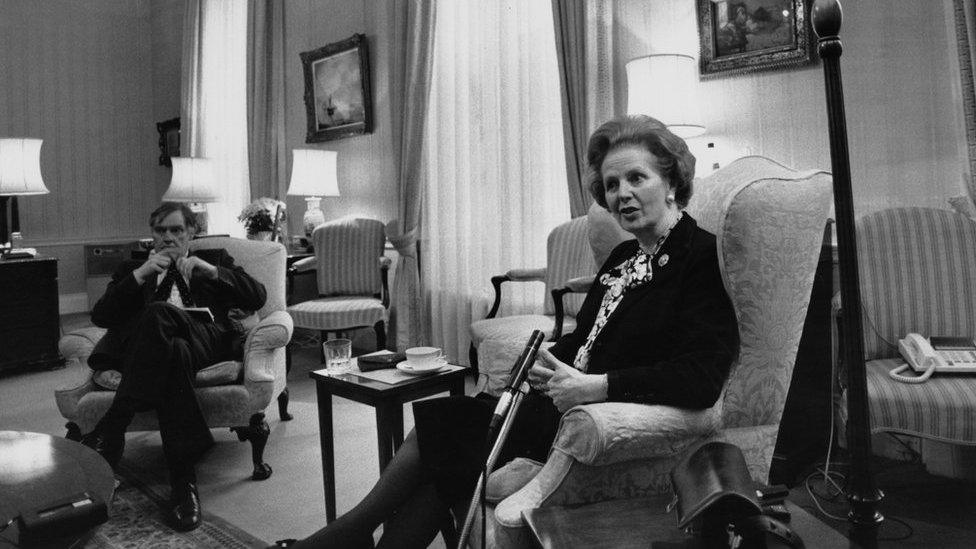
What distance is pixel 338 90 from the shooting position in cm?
576

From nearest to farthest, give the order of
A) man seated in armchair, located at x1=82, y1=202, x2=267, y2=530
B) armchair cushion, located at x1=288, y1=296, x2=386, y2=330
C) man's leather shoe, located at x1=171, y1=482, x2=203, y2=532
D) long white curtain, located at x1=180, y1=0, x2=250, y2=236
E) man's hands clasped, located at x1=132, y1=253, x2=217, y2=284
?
man's leather shoe, located at x1=171, y1=482, x2=203, y2=532 < man seated in armchair, located at x1=82, y1=202, x2=267, y2=530 < man's hands clasped, located at x1=132, y1=253, x2=217, y2=284 < armchair cushion, located at x1=288, y1=296, x2=386, y2=330 < long white curtain, located at x1=180, y1=0, x2=250, y2=236

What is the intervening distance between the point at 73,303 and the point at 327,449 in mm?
6716

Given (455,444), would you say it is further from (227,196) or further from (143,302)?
(227,196)

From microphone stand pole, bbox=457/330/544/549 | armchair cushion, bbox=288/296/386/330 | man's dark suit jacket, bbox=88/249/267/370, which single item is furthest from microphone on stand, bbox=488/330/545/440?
armchair cushion, bbox=288/296/386/330

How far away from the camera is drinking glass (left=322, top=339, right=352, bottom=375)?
8.09ft

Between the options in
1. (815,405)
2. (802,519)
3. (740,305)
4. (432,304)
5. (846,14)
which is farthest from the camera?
(432,304)

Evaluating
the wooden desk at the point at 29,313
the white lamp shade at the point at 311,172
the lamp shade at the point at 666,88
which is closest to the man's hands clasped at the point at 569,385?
the lamp shade at the point at 666,88

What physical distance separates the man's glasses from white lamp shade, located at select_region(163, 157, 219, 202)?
2866 mm

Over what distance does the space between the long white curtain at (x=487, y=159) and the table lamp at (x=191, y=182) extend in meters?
2.11

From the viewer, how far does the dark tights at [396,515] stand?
1532mm

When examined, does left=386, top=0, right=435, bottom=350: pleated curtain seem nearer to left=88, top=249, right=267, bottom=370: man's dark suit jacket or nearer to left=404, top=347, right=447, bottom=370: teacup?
left=88, top=249, right=267, bottom=370: man's dark suit jacket

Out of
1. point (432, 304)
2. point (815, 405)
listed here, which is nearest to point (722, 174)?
point (815, 405)

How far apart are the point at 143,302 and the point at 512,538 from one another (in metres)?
2.43

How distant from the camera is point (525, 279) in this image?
4.02m
